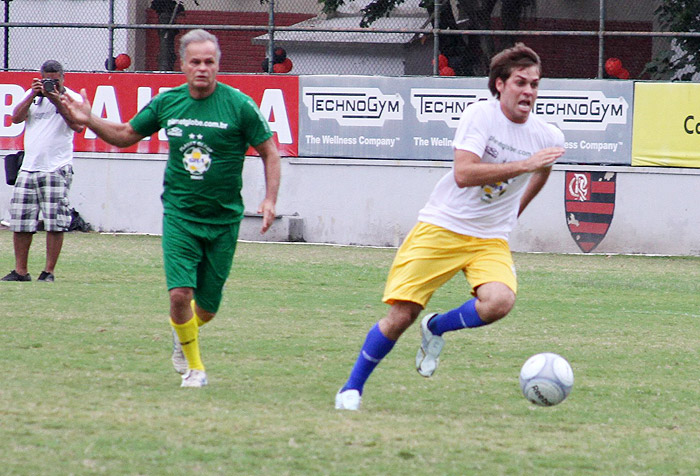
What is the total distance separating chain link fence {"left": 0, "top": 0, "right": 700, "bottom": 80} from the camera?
59.1 feet

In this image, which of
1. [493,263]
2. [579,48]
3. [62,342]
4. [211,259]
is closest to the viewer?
[493,263]

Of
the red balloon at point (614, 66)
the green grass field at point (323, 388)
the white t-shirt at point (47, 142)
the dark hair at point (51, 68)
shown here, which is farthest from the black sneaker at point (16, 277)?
the red balloon at point (614, 66)

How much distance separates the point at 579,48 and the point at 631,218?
7.32 metres

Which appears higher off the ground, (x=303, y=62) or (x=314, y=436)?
(x=303, y=62)

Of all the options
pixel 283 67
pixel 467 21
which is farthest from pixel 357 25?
pixel 283 67

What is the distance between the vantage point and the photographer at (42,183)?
11.3m

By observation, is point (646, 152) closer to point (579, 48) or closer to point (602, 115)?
point (602, 115)

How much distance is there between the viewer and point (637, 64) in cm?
2064

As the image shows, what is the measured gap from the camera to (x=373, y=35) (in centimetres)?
2120

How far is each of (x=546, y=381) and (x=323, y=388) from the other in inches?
51.4

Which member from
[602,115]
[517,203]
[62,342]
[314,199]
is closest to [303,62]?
[314,199]

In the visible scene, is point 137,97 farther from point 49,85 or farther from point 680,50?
point 680,50

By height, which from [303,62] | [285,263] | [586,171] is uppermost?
[303,62]

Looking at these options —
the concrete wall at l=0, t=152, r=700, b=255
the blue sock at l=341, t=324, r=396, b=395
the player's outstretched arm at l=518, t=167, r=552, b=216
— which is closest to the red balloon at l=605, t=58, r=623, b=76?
the concrete wall at l=0, t=152, r=700, b=255
